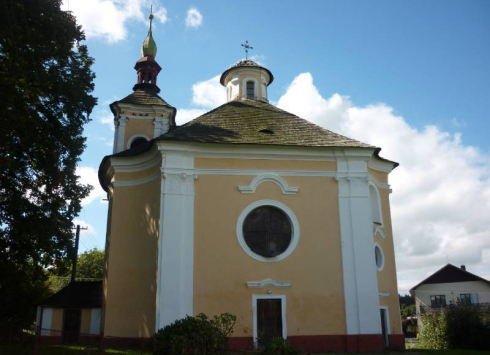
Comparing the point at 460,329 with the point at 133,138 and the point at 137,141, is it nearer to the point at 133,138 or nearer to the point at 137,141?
the point at 137,141

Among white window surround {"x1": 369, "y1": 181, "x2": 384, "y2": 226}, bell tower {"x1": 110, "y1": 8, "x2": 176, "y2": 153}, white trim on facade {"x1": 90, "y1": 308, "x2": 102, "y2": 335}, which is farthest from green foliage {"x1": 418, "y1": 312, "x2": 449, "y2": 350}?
bell tower {"x1": 110, "y1": 8, "x2": 176, "y2": 153}

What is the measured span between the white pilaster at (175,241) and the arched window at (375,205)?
23.7 feet

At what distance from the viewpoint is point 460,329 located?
71.1ft

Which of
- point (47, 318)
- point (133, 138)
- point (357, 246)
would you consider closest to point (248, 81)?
point (133, 138)

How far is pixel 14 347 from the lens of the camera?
12.5 meters

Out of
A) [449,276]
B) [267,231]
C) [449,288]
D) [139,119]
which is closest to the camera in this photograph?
[267,231]

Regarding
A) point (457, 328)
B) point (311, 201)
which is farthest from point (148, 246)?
point (457, 328)

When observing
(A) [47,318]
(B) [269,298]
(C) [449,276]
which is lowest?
(A) [47,318]

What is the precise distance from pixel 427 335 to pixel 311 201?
40.5 feet

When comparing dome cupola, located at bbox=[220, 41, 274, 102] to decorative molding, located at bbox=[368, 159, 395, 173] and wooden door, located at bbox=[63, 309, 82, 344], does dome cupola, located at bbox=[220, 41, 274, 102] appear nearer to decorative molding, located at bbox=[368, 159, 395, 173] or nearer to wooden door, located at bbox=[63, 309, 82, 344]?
decorative molding, located at bbox=[368, 159, 395, 173]

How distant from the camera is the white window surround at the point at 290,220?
51.2 ft

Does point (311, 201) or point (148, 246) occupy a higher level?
point (311, 201)

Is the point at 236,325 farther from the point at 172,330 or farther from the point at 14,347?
the point at 14,347

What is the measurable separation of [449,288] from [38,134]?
36.0m
